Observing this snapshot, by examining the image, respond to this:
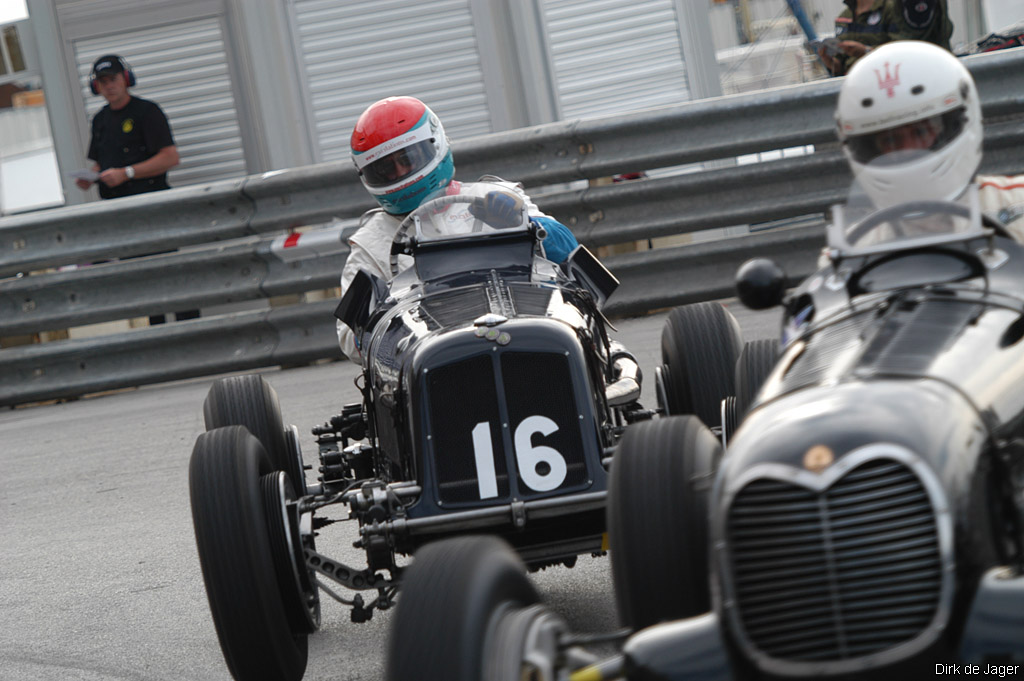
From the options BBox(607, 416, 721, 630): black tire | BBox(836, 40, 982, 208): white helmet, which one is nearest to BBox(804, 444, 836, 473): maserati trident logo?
BBox(607, 416, 721, 630): black tire

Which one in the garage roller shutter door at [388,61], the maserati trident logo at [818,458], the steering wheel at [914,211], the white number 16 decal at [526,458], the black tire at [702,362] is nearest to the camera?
the maserati trident logo at [818,458]

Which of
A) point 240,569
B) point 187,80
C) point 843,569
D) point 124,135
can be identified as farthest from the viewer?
point 187,80

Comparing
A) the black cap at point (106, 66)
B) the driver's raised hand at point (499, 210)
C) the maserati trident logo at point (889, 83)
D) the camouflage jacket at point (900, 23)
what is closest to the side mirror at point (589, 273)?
the driver's raised hand at point (499, 210)

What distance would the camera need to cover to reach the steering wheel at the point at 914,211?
11.3 feet

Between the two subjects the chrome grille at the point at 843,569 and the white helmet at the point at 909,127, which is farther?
the white helmet at the point at 909,127

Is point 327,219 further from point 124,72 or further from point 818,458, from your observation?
point 818,458

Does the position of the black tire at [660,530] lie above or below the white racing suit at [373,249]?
below

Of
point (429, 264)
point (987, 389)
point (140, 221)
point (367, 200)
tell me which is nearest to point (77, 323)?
point (140, 221)

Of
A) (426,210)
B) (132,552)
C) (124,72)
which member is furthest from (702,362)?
(124,72)

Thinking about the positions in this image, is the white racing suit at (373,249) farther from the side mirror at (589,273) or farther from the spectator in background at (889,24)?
the spectator in background at (889,24)

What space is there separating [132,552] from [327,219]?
436 cm

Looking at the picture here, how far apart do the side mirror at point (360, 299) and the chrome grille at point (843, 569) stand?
283 cm

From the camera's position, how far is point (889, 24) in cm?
903

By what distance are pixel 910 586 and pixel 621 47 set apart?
9.51 m
